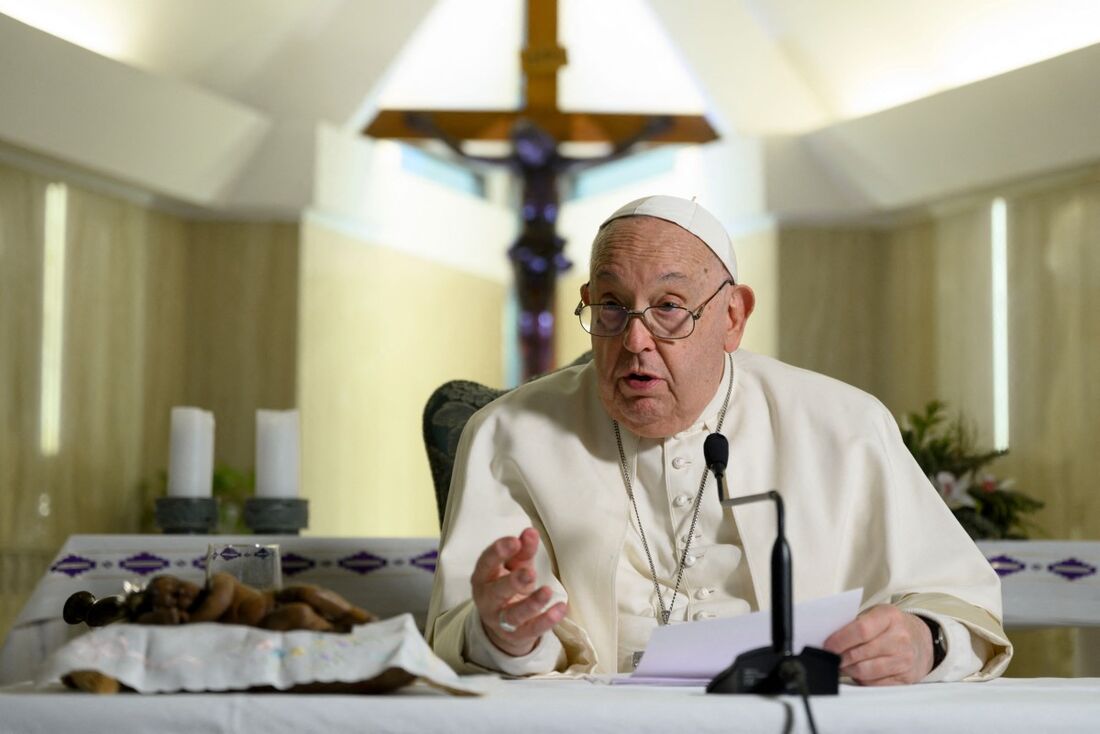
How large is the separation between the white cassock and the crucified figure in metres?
4.99

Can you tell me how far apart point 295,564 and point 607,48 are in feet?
18.5

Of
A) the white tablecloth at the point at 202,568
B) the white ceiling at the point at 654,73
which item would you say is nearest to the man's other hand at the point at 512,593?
the white tablecloth at the point at 202,568

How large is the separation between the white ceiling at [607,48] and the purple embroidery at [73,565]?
11.0 ft

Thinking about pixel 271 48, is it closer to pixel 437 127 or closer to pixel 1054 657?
pixel 437 127

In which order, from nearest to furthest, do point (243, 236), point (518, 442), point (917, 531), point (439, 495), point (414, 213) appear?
1. point (917, 531)
2. point (518, 442)
3. point (439, 495)
4. point (243, 236)
5. point (414, 213)

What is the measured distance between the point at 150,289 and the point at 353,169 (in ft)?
4.42

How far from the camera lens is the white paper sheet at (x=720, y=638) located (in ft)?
6.31

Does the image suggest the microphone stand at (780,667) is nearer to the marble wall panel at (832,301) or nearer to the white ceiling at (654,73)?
the white ceiling at (654,73)

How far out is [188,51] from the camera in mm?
7531

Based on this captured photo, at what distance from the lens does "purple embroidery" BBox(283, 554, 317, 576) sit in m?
4.35

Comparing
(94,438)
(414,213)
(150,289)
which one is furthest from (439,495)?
(414,213)

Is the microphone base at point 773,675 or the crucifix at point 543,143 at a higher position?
the crucifix at point 543,143

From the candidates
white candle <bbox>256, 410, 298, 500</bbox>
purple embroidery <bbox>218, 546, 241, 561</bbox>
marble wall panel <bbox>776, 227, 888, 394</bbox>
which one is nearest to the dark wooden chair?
white candle <bbox>256, 410, 298, 500</bbox>

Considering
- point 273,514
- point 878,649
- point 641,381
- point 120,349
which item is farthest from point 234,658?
point 120,349
